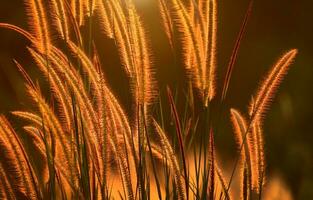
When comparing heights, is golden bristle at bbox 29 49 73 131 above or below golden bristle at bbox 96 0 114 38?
below

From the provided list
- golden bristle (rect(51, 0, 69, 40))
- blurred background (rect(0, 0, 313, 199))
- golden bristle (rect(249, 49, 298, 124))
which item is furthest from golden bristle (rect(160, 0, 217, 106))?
blurred background (rect(0, 0, 313, 199))

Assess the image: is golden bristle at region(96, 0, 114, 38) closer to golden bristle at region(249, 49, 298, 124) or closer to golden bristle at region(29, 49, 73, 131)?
golden bristle at region(29, 49, 73, 131)

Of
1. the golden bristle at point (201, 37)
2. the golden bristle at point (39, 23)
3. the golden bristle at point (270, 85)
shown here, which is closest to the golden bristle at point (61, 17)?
the golden bristle at point (39, 23)

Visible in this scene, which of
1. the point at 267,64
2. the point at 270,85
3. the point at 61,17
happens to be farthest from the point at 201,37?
the point at 267,64

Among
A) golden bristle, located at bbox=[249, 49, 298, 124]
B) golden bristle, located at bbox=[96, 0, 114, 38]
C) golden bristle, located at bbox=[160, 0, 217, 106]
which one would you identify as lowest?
golden bristle, located at bbox=[249, 49, 298, 124]

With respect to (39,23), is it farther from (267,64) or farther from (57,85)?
(267,64)

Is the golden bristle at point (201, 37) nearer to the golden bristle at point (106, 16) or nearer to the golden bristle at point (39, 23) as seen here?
the golden bristle at point (106, 16)

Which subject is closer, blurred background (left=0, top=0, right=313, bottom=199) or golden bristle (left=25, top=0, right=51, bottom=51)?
golden bristle (left=25, top=0, right=51, bottom=51)

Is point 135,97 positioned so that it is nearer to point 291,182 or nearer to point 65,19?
point 65,19

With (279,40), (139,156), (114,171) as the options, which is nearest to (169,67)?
(279,40)
